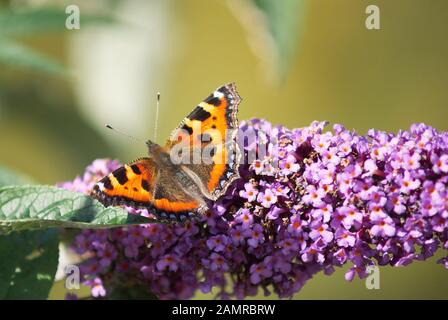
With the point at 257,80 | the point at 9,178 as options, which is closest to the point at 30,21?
the point at 9,178

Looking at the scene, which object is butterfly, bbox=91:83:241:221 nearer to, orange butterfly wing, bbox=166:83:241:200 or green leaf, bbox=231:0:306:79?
orange butterfly wing, bbox=166:83:241:200

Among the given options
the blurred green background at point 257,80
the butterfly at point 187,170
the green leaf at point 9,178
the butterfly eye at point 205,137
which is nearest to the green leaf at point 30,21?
the green leaf at point 9,178

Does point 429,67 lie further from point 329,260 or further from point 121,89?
point 329,260

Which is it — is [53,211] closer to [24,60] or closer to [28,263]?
[28,263]

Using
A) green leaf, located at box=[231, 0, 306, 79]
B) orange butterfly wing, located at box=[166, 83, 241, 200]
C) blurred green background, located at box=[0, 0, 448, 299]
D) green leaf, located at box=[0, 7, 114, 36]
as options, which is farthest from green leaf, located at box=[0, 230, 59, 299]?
blurred green background, located at box=[0, 0, 448, 299]

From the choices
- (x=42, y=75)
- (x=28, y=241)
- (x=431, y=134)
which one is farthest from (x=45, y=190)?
(x=42, y=75)

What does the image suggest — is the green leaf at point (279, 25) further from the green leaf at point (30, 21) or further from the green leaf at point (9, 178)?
the green leaf at point (9, 178)

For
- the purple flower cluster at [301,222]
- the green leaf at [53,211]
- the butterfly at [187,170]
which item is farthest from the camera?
the butterfly at [187,170]
